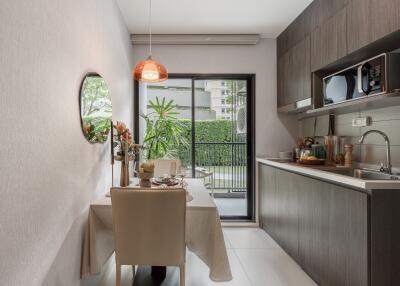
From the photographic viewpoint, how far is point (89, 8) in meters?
2.16

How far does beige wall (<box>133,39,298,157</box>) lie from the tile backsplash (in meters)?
0.79

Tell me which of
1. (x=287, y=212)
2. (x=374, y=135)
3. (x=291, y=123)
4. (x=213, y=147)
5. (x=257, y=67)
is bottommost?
(x=287, y=212)

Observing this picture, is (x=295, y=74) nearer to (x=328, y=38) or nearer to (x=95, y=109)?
(x=328, y=38)

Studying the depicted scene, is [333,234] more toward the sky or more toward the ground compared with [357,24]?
more toward the ground

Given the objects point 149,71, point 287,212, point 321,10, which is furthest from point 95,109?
point 321,10

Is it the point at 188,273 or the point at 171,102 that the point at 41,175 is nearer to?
the point at 188,273

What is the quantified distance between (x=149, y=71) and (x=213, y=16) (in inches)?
51.9

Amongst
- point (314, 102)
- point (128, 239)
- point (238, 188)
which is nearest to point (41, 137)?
point (128, 239)

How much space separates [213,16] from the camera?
3330 mm

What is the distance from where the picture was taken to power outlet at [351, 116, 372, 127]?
2.61m

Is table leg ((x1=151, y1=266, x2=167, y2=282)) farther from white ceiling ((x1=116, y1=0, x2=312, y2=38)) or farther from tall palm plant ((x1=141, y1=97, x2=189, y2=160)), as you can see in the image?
white ceiling ((x1=116, y1=0, x2=312, y2=38))

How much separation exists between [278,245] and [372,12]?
2.49m

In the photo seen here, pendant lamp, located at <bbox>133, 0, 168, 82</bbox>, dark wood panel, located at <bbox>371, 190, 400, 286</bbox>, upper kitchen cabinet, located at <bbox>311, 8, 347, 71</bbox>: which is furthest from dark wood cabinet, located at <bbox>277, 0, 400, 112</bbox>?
pendant lamp, located at <bbox>133, 0, 168, 82</bbox>

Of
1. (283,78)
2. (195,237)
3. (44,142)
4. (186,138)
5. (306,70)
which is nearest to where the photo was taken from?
(44,142)
